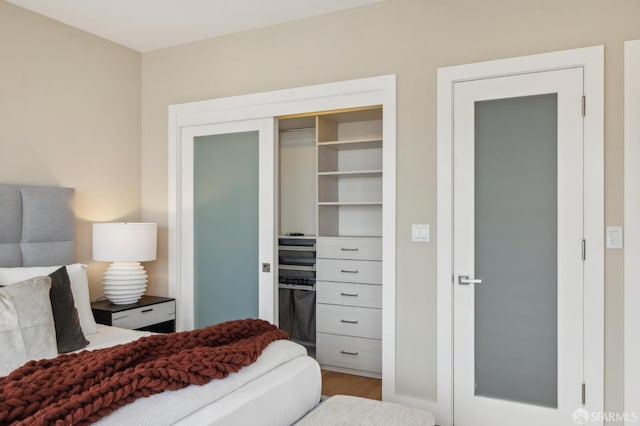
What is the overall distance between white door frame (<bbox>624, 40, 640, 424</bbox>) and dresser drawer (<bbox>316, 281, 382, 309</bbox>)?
1720 millimetres

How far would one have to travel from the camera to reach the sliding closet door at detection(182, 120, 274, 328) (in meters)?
3.64

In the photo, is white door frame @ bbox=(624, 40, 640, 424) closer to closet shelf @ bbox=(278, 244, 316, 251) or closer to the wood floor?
the wood floor

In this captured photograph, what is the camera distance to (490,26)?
2.83m

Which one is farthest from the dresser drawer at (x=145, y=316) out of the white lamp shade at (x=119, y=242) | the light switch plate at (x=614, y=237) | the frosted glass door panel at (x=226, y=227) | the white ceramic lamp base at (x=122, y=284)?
the light switch plate at (x=614, y=237)

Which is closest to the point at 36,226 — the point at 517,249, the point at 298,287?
the point at 298,287

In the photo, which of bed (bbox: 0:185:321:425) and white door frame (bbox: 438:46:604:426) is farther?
white door frame (bbox: 438:46:604:426)

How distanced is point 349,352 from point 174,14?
291cm

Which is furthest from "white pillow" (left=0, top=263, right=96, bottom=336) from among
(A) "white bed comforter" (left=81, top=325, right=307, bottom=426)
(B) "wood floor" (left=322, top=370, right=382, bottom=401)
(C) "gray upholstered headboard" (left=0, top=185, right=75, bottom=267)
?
(B) "wood floor" (left=322, top=370, right=382, bottom=401)

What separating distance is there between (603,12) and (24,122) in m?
3.67

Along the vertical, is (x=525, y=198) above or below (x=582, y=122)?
below

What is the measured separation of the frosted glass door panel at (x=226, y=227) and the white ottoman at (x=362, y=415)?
71.8 inches

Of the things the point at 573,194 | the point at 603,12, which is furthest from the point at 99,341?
the point at 603,12

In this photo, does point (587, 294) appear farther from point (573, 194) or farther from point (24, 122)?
point (24, 122)

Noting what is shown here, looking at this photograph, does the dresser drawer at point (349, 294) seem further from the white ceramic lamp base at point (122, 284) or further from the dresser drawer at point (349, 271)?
the white ceramic lamp base at point (122, 284)
